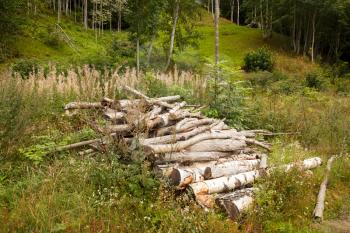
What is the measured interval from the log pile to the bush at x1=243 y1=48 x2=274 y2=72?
24.4 metres

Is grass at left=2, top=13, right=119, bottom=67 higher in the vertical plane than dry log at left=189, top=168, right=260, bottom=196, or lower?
higher

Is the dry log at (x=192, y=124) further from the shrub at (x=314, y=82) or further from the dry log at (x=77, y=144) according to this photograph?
the shrub at (x=314, y=82)

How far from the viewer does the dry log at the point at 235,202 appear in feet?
20.7

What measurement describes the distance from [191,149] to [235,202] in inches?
64.4

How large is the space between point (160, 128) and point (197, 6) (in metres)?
20.9

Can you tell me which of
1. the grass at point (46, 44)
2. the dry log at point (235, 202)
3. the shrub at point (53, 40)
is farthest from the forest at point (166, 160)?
the shrub at point (53, 40)

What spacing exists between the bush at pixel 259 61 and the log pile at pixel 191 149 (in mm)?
24394

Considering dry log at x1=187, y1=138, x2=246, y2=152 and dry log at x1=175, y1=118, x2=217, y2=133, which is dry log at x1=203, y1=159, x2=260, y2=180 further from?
dry log at x1=175, y1=118, x2=217, y2=133

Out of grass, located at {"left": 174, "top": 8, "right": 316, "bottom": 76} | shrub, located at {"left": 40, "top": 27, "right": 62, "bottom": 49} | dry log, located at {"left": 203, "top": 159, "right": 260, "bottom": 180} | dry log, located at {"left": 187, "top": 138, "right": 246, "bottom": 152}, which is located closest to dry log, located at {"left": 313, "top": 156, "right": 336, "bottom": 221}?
dry log, located at {"left": 203, "top": 159, "right": 260, "bottom": 180}

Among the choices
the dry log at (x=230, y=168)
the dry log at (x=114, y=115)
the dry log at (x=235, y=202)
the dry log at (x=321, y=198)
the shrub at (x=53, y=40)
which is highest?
the shrub at (x=53, y=40)

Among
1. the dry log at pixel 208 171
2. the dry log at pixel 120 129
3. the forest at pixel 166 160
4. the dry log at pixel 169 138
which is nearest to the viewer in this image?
the forest at pixel 166 160

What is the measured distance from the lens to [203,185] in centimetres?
660

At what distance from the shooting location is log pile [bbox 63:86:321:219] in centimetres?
656

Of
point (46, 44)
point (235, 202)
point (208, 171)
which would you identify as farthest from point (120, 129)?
point (46, 44)
